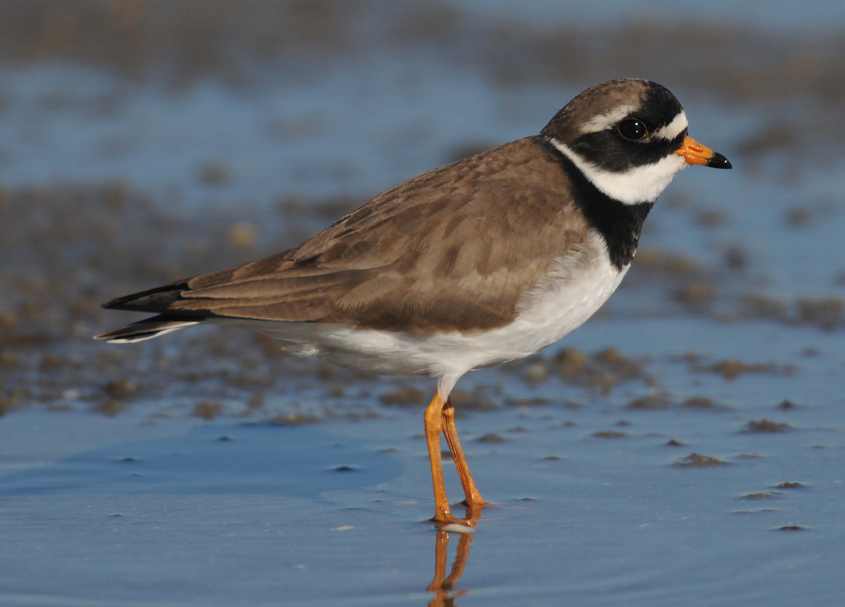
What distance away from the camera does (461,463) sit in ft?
23.2

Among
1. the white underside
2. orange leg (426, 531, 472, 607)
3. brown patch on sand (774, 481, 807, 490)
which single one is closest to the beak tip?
the white underside

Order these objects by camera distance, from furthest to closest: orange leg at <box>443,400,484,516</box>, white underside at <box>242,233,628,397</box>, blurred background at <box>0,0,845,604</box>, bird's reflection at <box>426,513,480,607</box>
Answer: blurred background at <box>0,0,845,604</box>
orange leg at <box>443,400,484,516</box>
white underside at <box>242,233,628,397</box>
bird's reflection at <box>426,513,480,607</box>

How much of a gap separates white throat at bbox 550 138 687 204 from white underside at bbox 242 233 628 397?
321 mm

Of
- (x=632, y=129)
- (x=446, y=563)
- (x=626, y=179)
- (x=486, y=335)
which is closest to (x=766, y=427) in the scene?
(x=626, y=179)

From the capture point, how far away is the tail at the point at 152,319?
21.2ft

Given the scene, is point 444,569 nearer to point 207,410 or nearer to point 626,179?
point 626,179

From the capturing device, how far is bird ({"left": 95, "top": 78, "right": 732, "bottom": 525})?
653 centimetres

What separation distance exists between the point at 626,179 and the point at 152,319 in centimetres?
219

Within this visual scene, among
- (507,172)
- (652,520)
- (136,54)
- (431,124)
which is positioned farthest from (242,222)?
(652,520)

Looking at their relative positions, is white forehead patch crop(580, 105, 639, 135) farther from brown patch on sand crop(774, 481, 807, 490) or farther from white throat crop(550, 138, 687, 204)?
brown patch on sand crop(774, 481, 807, 490)

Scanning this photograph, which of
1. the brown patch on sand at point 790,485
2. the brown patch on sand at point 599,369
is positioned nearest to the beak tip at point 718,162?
the brown patch on sand at point 790,485

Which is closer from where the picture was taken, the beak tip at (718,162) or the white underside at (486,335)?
the white underside at (486,335)

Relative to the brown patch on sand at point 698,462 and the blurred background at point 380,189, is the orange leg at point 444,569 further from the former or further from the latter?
the brown patch on sand at point 698,462

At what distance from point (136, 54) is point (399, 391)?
6.70 meters
